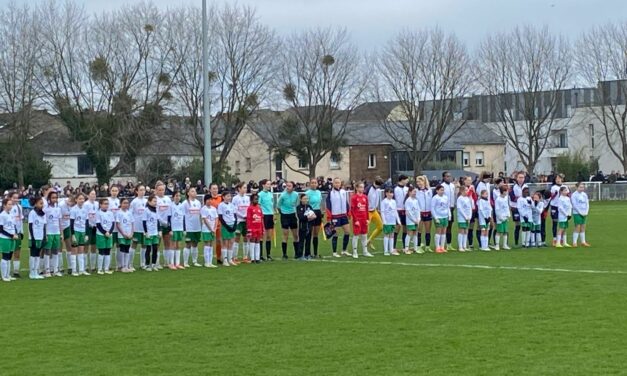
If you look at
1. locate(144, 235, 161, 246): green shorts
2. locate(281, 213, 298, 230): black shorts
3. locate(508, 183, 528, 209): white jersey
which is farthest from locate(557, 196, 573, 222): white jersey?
locate(144, 235, 161, 246): green shorts

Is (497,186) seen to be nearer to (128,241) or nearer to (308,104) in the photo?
(128,241)

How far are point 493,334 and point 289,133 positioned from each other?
5897 cm

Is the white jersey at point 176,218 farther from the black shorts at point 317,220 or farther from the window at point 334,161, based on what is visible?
the window at point 334,161

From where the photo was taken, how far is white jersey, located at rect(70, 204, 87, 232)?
21938mm

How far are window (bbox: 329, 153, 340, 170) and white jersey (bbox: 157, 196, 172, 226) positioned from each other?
5062 cm

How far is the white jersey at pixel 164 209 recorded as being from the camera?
22.9 meters

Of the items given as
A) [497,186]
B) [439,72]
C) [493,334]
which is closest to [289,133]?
[439,72]

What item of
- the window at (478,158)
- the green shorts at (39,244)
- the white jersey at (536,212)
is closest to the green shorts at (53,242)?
the green shorts at (39,244)

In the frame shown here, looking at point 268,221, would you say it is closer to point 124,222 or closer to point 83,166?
point 124,222

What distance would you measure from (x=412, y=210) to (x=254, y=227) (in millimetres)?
4244

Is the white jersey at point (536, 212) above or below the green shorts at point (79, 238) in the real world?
above

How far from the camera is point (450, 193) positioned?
27031 millimetres

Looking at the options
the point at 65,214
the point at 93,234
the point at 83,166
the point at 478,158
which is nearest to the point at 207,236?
the point at 93,234

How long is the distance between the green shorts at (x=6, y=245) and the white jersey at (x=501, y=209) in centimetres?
1227
